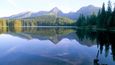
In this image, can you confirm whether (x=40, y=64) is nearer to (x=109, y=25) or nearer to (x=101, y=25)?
(x=109, y=25)

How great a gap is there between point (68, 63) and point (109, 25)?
83914 mm

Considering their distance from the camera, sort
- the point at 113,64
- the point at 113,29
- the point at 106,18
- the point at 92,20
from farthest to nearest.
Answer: the point at 92,20 → the point at 106,18 → the point at 113,29 → the point at 113,64

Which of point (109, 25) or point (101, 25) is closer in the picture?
point (109, 25)

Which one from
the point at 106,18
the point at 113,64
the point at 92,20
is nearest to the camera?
the point at 113,64

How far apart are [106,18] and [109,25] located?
515cm

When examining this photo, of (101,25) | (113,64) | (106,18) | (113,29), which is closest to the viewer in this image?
(113,64)

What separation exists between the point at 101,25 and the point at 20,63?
95429 millimetres

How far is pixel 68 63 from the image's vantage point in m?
A: 32.7

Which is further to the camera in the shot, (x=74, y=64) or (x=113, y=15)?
(x=113, y=15)

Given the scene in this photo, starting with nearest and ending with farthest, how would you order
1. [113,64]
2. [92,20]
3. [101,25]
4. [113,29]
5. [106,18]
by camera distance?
1. [113,64]
2. [113,29]
3. [106,18]
4. [101,25]
5. [92,20]

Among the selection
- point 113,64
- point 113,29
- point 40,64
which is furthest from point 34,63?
point 113,29

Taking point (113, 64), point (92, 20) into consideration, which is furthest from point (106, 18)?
point (113, 64)

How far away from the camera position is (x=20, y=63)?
33.3 meters

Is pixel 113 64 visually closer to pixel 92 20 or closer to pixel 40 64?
pixel 40 64
